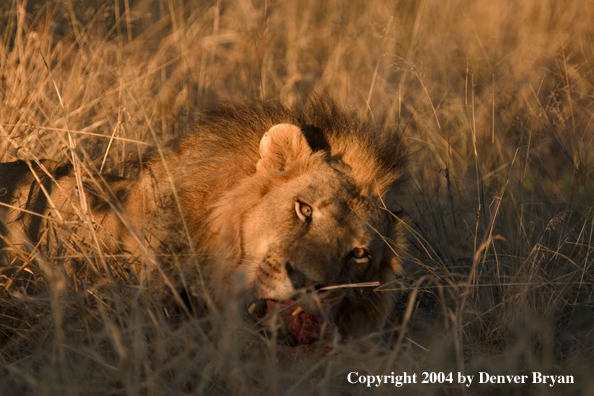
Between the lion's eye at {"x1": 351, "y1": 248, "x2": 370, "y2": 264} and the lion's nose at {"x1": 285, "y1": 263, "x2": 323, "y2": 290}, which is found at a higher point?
the lion's nose at {"x1": 285, "y1": 263, "x2": 323, "y2": 290}

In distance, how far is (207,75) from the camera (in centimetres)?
684

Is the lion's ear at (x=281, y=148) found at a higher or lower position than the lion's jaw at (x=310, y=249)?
higher

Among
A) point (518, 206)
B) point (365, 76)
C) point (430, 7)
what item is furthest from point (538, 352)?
point (430, 7)

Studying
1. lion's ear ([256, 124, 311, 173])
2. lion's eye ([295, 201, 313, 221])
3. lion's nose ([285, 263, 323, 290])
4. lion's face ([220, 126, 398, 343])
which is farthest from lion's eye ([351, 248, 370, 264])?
lion's ear ([256, 124, 311, 173])

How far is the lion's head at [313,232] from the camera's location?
10.7 ft

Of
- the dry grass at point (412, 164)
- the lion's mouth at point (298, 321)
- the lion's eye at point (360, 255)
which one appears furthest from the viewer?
the lion's eye at point (360, 255)

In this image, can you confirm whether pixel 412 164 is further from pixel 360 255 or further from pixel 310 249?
pixel 310 249

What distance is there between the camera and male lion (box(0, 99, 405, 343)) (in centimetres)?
334

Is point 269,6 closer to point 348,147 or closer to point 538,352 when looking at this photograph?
point 348,147

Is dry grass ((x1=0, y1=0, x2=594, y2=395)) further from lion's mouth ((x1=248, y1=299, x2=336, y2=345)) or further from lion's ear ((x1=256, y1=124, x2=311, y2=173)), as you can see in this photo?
lion's ear ((x1=256, y1=124, x2=311, y2=173))

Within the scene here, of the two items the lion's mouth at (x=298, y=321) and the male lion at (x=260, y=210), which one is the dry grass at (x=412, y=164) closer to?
the lion's mouth at (x=298, y=321)

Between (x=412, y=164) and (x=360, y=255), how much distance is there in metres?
2.17

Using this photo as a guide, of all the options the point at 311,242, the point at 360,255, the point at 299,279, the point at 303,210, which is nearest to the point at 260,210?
the point at 303,210

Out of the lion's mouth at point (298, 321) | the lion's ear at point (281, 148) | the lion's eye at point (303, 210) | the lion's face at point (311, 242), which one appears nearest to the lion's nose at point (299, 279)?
the lion's face at point (311, 242)
